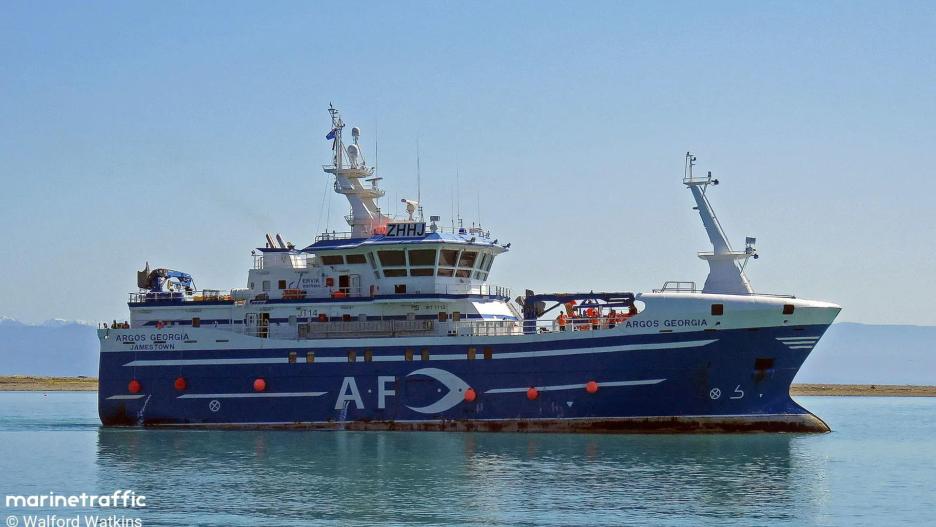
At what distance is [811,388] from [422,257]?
71304mm

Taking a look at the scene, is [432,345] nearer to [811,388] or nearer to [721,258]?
[721,258]

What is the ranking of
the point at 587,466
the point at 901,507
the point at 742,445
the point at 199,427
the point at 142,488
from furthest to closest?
the point at 199,427
the point at 742,445
the point at 587,466
the point at 142,488
the point at 901,507

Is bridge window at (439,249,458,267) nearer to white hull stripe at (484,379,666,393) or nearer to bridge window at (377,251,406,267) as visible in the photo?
bridge window at (377,251,406,267)

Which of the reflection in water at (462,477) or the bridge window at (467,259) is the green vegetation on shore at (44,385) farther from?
the bridge window at (467,259)

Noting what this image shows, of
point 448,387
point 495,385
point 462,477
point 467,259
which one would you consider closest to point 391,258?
point 467,259

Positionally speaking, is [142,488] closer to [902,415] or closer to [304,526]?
[304,526]

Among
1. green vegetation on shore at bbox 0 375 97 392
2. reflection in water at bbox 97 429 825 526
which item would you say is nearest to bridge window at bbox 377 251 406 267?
reflection in water at bbox 97 429 825 526

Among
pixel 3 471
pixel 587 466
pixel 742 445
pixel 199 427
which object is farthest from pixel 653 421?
pixel 3 471

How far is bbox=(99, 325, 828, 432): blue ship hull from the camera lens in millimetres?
39594

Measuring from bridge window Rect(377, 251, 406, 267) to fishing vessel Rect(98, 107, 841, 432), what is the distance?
0.05 m

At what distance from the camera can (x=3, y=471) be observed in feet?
115

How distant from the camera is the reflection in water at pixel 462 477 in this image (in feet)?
89.5

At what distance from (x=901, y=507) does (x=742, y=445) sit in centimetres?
998

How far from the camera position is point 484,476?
32312mm
